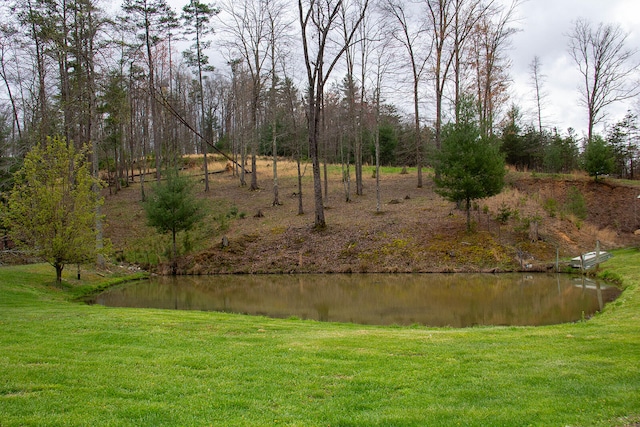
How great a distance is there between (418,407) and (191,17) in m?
38.1

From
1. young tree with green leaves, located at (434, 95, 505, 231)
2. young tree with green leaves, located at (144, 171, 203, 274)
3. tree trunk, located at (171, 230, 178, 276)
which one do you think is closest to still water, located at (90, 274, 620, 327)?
tree trunk, located at (171, 230, 178, 276)

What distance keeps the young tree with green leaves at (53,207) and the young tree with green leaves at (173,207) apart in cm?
810

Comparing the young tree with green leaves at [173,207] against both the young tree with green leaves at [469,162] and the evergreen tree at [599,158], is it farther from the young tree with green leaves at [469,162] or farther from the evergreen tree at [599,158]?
the evergreen tree at [599,158]

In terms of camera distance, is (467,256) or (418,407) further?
(467,256)

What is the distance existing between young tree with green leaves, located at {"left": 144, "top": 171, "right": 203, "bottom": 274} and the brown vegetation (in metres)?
1.91

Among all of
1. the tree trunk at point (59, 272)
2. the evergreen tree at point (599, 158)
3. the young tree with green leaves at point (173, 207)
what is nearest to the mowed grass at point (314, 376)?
the tree trunk at point (59, 272)

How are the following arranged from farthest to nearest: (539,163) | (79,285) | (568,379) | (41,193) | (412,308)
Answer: (539,163) → (79,285) → (41,193) → (412,308) → (568,379)

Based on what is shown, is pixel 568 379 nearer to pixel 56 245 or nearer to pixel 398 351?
pixel 398 351

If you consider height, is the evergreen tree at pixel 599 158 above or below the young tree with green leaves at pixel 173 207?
above

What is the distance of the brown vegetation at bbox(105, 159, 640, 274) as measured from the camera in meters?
23.5

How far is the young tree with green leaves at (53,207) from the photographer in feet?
54.1

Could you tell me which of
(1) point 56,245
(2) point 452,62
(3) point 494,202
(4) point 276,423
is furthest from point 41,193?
(2) point 452,62

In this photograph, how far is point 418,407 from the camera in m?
4.88

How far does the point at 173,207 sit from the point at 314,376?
22.5m
